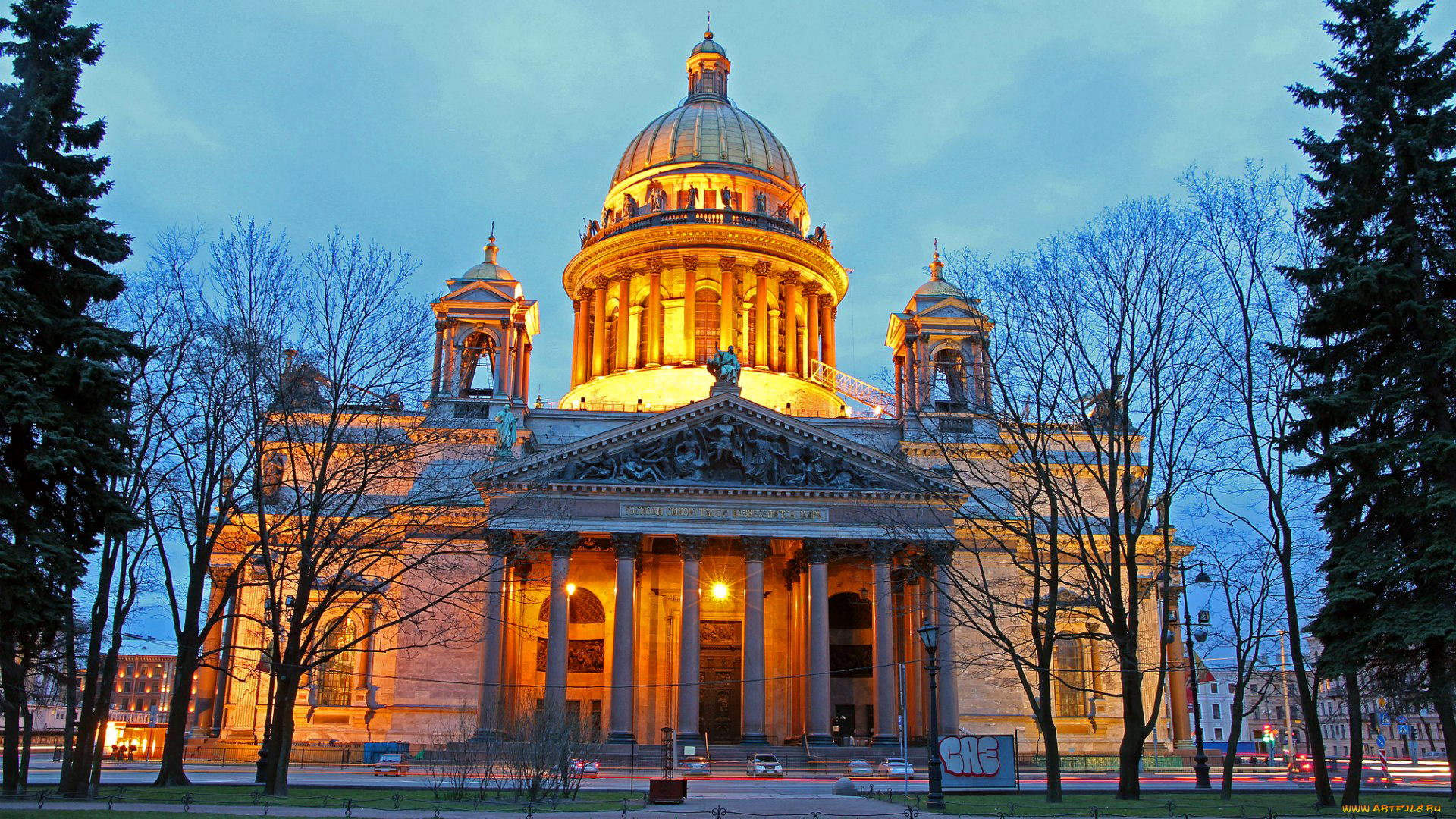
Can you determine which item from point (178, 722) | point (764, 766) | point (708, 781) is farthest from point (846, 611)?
point (178, 722)

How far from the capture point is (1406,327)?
71.4 feet

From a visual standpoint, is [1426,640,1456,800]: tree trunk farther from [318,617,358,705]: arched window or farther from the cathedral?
[318,617,358,705]: arched window

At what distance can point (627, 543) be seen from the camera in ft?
141

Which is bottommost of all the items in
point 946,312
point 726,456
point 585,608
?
point 585,608

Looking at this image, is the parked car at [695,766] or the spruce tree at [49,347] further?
the parked car at [695,766]

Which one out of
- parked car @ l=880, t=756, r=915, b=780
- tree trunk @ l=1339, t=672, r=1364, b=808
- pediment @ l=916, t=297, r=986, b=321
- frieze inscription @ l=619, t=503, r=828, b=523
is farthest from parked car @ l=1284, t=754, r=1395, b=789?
pediment @ l=916, t=297, r=986, b=321

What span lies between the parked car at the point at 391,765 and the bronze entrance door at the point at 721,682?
12.8 m

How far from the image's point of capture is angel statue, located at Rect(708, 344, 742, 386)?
153ft

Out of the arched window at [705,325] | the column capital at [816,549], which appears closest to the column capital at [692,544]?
the column capital at [816,549]

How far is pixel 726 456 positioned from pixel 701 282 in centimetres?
2098

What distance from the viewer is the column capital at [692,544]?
43.2 metres

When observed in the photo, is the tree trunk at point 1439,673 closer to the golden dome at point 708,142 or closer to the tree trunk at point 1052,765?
the tree trunk at point 1052,765

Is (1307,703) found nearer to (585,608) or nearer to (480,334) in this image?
(585,608)

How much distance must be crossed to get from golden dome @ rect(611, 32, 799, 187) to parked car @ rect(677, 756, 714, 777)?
Answer: 38.0 metres
